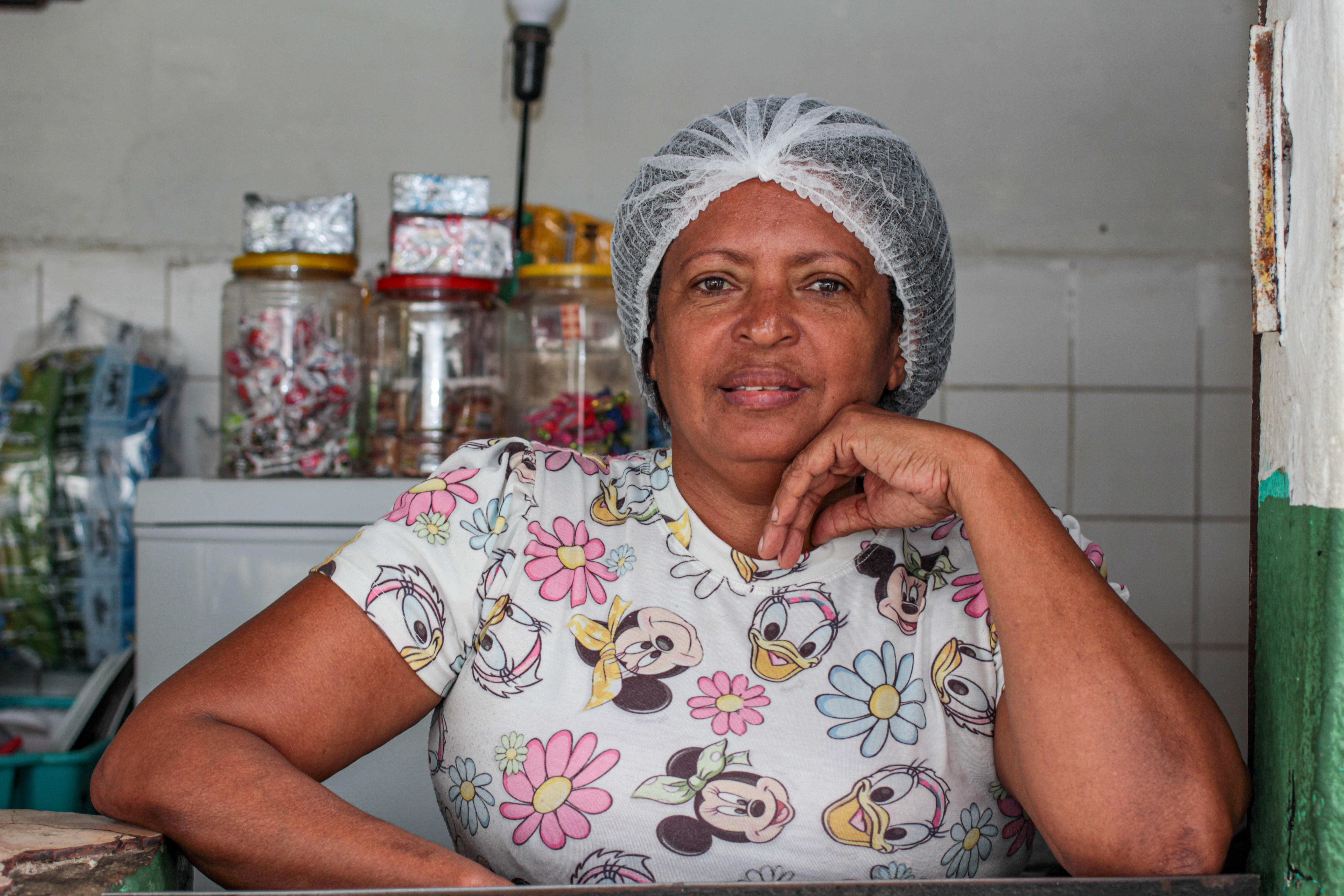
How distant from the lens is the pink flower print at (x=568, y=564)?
1.04m

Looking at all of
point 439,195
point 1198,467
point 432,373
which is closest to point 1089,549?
point 432,373

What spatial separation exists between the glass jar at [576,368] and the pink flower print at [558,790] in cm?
84

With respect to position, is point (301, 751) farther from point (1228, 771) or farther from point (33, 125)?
point (33, 125)

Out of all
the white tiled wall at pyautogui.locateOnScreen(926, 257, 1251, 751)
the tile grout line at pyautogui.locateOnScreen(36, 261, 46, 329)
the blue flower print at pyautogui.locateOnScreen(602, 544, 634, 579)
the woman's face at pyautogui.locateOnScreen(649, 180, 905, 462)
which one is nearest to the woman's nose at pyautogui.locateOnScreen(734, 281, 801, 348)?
the woman's face at pyautogui.locateOnScreen(649, 180, 905, 462)

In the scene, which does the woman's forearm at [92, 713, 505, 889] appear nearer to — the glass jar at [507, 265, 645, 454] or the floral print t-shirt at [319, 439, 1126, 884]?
the floral print t-shirt at [319, 439, 1126, 884]

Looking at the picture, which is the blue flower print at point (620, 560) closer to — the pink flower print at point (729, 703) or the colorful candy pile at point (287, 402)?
the pink flower print at point (729, 703)

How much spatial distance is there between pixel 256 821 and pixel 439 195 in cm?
123

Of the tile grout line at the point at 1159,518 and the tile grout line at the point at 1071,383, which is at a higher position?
the tile grout line at the point at 1071,383

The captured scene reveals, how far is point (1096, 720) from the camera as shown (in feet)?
2.69

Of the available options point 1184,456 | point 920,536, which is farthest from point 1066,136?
point 920,536

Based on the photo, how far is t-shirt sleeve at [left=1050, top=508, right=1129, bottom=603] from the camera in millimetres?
969

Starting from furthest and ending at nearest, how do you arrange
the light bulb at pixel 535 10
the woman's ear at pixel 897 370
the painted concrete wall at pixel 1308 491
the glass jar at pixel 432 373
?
1. the light bulb at pixel 535 10
2. the glass jar at pixel 432 373
3. the woman's ear at pixel 897 370
4. the painted concrete wall at pixel 1308 491

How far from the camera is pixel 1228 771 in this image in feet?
2.67

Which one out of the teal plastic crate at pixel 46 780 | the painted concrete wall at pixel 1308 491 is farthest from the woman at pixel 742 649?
the teal plastic crate at pixel 46 780
